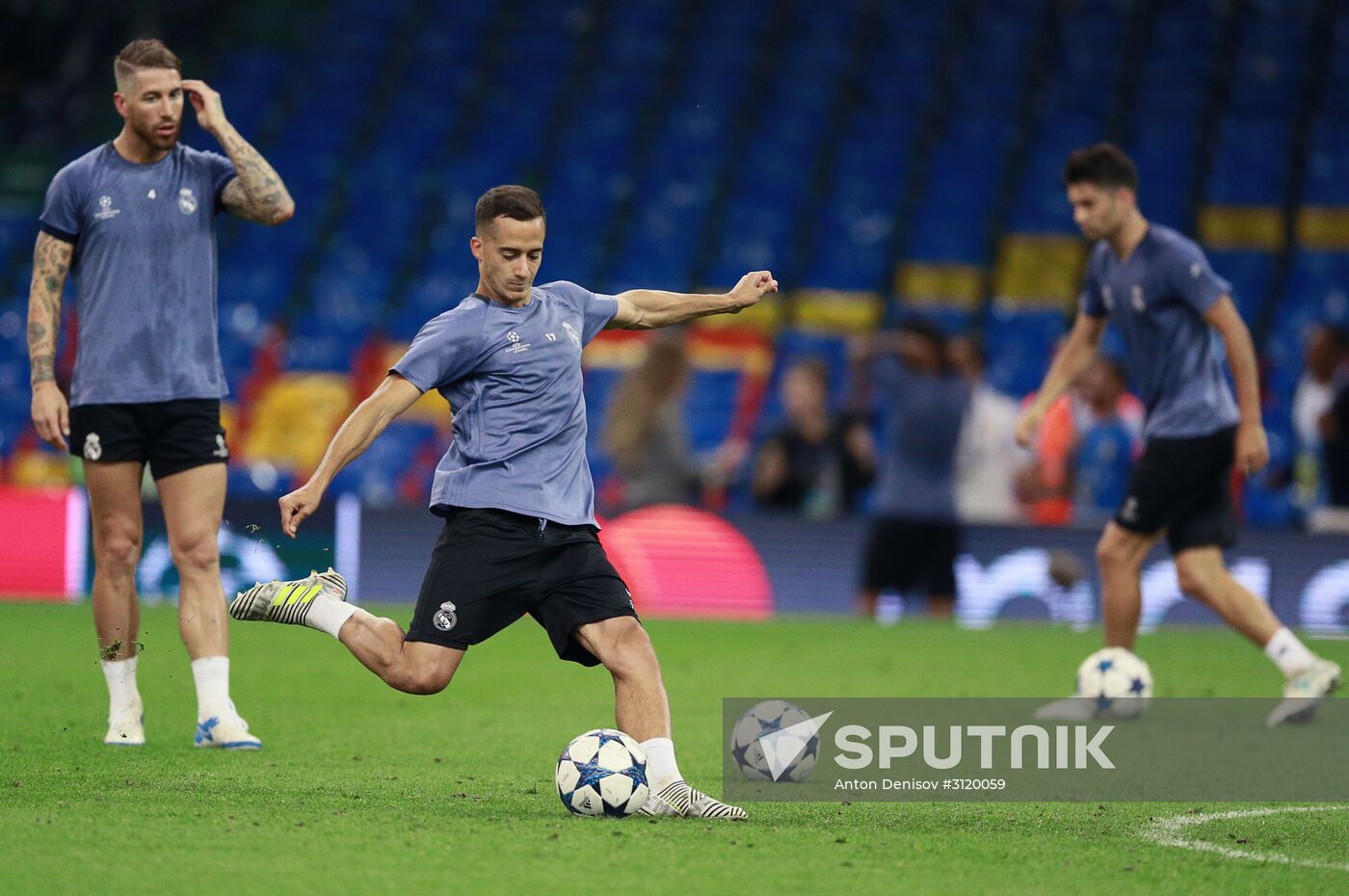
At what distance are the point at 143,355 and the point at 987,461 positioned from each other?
26.6ft

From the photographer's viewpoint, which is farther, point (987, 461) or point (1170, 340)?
point (987, 461)

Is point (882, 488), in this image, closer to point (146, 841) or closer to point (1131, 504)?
point (1131, 504)

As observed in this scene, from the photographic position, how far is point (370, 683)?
8.86m

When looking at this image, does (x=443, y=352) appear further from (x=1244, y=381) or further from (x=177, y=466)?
(x=1244, y=381)

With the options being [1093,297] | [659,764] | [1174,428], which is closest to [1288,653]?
[1174,428]

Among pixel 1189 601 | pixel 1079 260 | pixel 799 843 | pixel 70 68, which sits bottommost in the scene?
pixel 799 843

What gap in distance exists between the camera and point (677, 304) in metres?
5.96

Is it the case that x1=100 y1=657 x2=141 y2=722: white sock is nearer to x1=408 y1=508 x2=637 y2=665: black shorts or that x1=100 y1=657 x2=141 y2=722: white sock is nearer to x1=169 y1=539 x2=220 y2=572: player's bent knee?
x1=169 y1=539 x2=220 y2=572: player's bent knee

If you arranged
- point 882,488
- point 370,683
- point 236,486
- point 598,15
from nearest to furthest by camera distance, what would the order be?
point 370,683 → point 882,488 → point 236,486 → point 598,15

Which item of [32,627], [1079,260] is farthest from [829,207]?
[32,627]

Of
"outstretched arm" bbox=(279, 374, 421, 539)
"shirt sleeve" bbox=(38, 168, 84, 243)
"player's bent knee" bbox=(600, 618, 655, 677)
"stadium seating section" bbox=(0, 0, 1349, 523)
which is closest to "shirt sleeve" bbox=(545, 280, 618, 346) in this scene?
"outstretched arm" bbox=(279, 374, 421, 539)

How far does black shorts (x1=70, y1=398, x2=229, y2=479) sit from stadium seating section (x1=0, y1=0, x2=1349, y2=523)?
9206mm

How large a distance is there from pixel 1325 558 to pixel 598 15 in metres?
13.4

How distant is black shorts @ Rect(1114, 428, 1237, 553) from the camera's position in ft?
25.6
